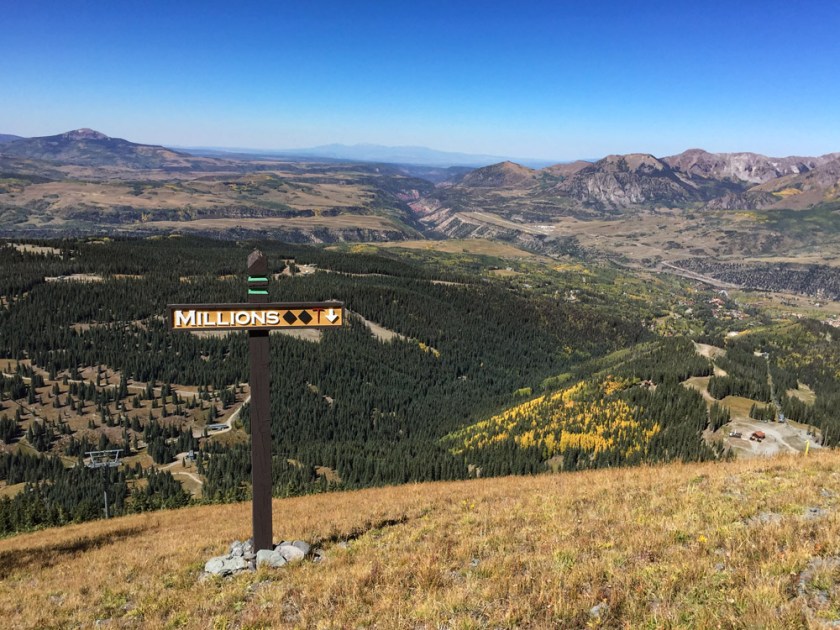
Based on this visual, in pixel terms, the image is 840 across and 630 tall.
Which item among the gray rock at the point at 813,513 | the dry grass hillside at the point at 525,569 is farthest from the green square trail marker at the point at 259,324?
the gray rock at the point at 813,513

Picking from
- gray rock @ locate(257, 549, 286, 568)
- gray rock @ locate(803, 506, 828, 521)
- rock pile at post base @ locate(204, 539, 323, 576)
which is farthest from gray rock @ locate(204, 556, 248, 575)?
gray rock @ locate(803, 506, 828, 521)

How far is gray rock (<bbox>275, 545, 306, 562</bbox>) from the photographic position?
1547cm

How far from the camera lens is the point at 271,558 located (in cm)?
1549

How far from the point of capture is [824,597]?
904 cm

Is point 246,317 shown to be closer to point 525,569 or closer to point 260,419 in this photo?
point 260,419

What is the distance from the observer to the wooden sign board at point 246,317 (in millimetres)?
15938

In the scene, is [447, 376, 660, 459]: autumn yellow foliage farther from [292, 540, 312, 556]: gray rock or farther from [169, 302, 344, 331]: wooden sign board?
[169, 302, 344, 331]: wooden sign board

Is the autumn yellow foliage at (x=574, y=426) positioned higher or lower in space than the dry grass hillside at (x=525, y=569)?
lower

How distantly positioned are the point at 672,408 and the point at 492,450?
38062 mm

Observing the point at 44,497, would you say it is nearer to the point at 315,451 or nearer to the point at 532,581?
the point at 315,451

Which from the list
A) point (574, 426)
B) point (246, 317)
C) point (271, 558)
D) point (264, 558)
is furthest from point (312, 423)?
point (246, 317)

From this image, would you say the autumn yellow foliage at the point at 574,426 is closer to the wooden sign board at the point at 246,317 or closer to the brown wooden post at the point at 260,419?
the brown wooden post at the point at 260,419

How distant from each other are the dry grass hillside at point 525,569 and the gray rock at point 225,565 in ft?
2.06

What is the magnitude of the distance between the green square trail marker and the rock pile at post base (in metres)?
0.53
